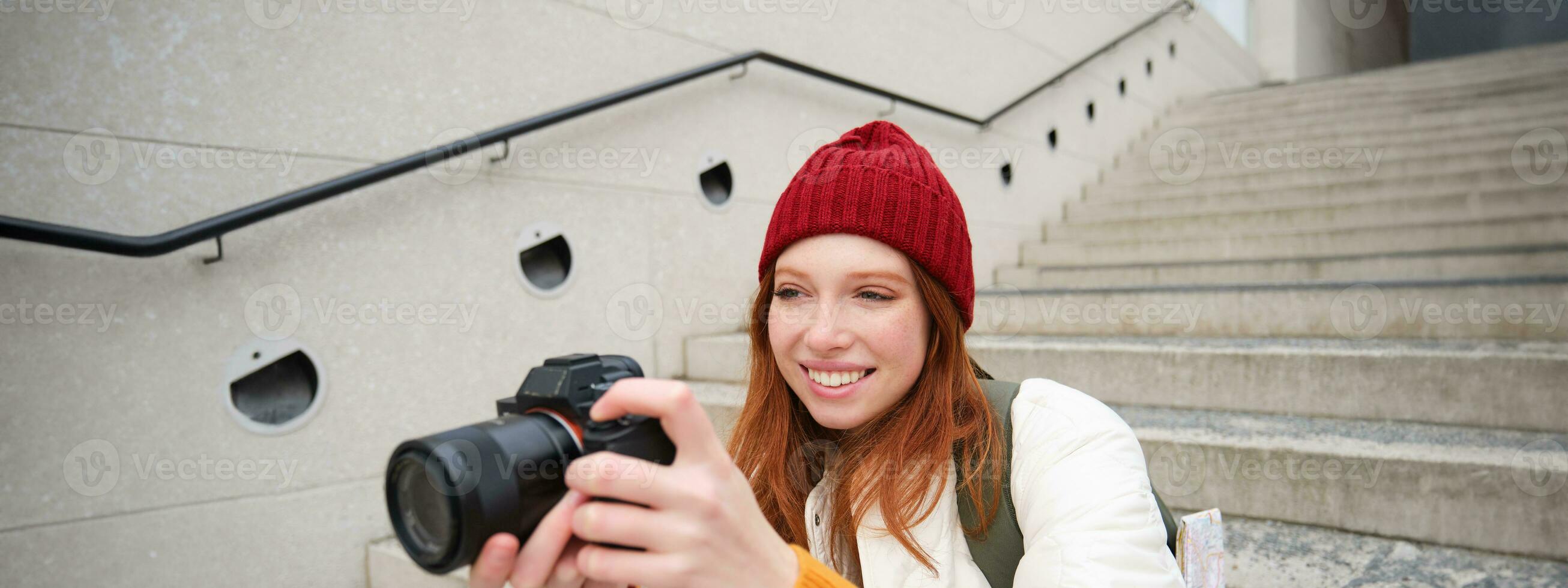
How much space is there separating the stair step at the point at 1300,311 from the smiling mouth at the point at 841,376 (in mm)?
1238

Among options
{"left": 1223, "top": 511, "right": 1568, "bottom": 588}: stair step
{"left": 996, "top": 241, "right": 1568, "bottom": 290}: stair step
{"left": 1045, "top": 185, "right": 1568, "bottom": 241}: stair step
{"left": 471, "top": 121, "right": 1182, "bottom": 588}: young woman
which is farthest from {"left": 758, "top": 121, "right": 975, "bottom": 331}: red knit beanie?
{"left": 1045, "top": 185, "right": 1568, "bottom": 241}: stair step

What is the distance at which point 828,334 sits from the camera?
1040mm

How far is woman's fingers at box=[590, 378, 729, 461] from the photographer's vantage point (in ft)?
1.96

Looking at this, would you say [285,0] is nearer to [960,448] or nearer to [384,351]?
[384,351]

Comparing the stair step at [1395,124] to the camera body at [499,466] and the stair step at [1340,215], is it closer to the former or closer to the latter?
the stair step at [1340,215]

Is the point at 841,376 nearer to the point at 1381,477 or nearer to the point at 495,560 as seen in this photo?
the point at 495,560

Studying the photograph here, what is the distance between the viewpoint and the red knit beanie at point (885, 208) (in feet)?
3.57

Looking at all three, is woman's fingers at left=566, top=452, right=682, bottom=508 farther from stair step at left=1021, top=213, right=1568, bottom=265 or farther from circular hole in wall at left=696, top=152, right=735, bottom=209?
stair step at left=1021, top=213, right=1568, bottom=265

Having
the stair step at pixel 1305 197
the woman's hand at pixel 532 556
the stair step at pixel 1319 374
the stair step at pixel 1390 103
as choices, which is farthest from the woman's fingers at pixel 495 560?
the stair step at pixel 1390 103

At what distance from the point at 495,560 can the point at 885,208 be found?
2.20ft

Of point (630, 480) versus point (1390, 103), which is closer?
point (630, 480)

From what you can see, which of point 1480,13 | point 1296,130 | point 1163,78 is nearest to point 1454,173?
point 1296,130

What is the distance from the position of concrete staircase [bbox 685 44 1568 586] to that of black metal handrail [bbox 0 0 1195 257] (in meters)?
0.87

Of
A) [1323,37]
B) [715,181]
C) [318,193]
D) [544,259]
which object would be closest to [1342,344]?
[715,181]
